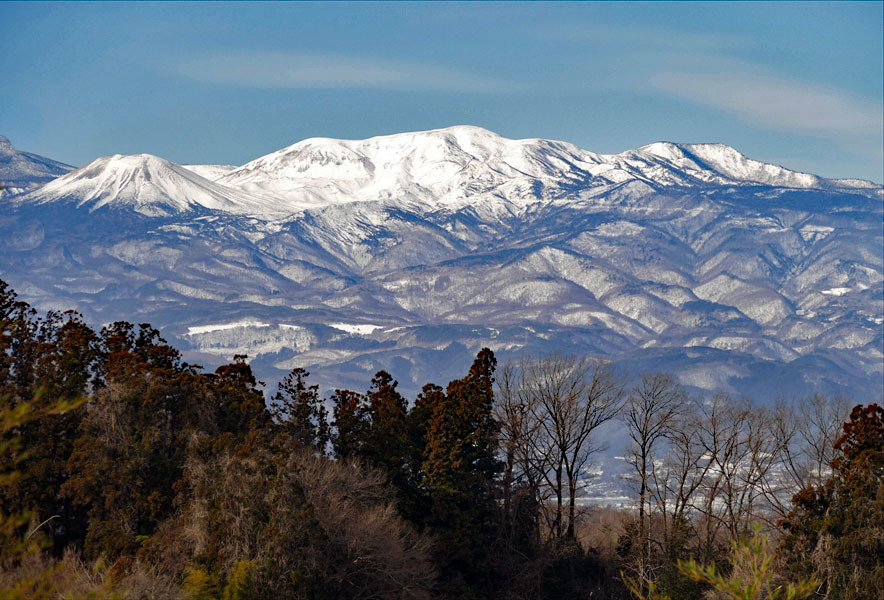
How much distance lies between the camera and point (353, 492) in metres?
59.1

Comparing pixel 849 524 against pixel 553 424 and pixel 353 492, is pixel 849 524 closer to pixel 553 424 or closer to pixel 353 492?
pixel 353 492

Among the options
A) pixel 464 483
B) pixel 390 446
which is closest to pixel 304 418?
pixel 390 446

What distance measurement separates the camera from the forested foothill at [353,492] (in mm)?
47719

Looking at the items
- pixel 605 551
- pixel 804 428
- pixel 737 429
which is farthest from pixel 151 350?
pixel 804 428

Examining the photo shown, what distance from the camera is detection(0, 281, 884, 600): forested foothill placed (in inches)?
1879

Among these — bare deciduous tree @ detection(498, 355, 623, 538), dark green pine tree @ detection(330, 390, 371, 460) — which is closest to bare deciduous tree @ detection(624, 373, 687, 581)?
bare deciduous tree @ detection(498, 355, 623, 538)

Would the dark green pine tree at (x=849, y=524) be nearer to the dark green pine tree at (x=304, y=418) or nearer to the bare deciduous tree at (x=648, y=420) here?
the bare deciduous tree at (x=648, y=420)

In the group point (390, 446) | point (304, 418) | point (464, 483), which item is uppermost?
point (304, 418)

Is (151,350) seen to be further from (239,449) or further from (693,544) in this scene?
(693,544)

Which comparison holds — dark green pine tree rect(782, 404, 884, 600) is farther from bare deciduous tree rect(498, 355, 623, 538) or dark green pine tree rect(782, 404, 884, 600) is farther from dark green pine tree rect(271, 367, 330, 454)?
dark green pine tree rect(271, 367, 330, 454)

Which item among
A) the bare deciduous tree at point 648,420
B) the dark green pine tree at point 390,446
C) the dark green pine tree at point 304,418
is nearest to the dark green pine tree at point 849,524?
the bare deciduous tree at point 648,420

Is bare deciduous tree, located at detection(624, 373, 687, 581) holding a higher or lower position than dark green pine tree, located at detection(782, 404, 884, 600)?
higher

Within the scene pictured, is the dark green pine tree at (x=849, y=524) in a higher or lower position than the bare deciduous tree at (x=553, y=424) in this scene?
lower

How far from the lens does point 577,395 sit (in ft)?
251
